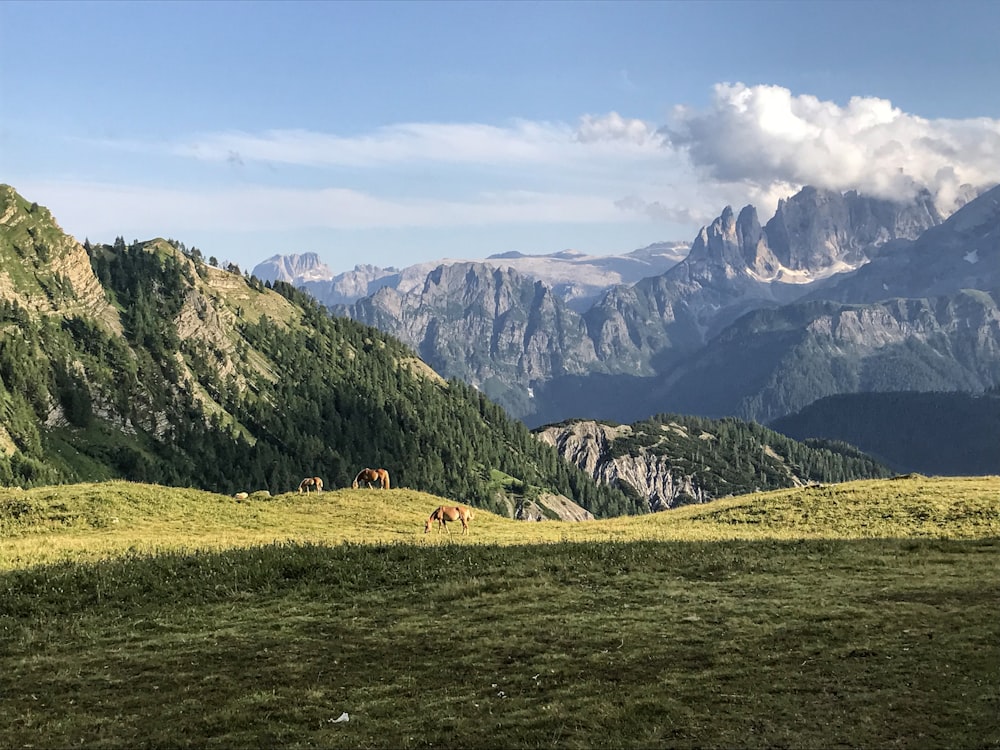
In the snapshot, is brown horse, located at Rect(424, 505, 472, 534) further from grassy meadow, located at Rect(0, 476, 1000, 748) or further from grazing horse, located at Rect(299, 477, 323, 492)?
grazing horse, located at Rect(299, 477, 323, 492)

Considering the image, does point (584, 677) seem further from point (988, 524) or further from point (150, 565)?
point (988, 524)

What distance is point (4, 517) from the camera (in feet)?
177

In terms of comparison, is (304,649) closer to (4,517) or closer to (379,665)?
(379,665)


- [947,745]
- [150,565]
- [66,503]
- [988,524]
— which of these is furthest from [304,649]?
[988,524]

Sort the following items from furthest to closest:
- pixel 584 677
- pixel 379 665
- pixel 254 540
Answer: pixel 254 540
pixel 379 665
pixel 584 677

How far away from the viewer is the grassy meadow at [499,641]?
18406mm

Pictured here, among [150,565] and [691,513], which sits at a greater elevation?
[150,565]

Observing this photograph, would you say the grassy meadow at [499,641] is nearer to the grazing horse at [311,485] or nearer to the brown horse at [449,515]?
the brown horse at [449,515]

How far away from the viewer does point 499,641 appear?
25.5 metres

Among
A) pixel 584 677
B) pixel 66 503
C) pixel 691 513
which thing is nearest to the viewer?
pixel 584 677

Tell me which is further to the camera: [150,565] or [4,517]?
[4,517]

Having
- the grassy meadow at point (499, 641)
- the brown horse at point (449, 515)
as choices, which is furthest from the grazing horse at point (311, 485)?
the brown horse at point (449, 515)

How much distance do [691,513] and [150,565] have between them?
4909 centimetres

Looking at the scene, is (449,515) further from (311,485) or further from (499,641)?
(311,485)
